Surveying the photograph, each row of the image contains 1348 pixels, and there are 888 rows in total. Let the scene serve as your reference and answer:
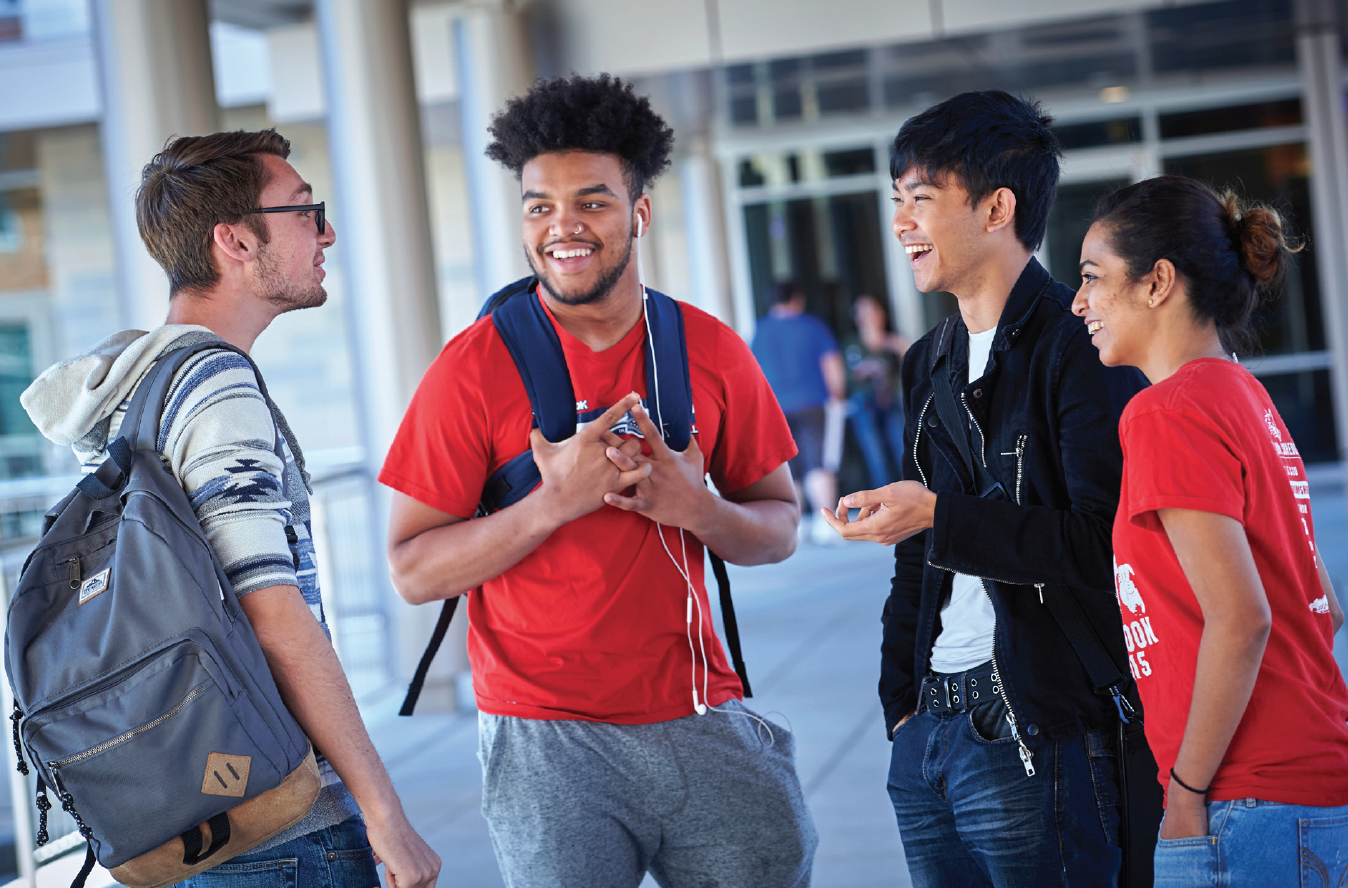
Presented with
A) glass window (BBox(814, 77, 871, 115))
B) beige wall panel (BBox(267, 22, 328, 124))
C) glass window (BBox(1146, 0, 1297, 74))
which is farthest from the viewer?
glass window (BBox(814, 77, 871, 115))

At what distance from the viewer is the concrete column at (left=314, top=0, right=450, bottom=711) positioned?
667 cm

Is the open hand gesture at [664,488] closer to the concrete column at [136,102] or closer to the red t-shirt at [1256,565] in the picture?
the red t-shirt at [1256,565]

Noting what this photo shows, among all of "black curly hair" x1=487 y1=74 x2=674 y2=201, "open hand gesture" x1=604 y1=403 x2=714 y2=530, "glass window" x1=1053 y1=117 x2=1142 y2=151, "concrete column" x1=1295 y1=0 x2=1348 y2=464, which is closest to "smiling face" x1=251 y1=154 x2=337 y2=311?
"black curly hair" x1=487 y1=74 x2=674 y2=201

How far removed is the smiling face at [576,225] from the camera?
233 centimetres

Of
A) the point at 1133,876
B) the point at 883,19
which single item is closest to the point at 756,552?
the point at 1133,876

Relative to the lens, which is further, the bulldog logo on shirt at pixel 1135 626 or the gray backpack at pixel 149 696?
the bulldog logo on shirt at pixel 1135 626

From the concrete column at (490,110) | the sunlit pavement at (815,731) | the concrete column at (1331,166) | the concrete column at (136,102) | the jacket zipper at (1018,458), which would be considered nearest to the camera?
the jacket zipper at (1018,458)

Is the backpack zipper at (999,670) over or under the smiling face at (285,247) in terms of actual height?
under

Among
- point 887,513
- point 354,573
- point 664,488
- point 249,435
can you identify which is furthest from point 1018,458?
point 354,573

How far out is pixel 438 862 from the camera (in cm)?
192

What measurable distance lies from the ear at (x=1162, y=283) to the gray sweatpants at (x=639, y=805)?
106 cm

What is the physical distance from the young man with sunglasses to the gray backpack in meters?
0.06

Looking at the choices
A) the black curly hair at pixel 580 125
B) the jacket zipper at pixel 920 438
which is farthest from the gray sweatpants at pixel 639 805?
the black curly hair at pixel 580 125

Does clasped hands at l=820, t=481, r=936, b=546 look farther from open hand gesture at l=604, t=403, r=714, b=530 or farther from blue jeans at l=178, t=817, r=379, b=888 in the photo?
blue jeans at l=178, t=817, r=379, b=888
